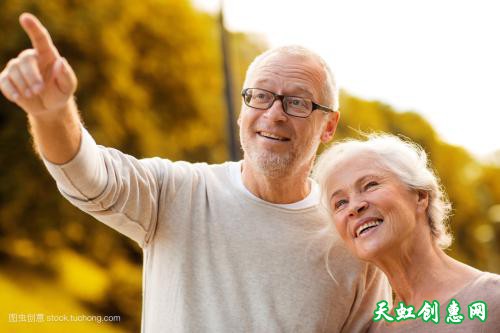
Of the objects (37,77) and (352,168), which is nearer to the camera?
(37,77)

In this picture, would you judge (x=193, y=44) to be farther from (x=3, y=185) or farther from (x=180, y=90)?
(x=3, y=185)

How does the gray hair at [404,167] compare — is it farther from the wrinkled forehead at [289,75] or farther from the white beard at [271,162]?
the wrinkled forehead at [289,75]

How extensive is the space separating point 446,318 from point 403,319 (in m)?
0.19

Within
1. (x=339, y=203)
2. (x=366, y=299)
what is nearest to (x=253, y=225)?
(x=339, y=203)

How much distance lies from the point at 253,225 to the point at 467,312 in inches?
30.9

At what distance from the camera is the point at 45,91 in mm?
1651

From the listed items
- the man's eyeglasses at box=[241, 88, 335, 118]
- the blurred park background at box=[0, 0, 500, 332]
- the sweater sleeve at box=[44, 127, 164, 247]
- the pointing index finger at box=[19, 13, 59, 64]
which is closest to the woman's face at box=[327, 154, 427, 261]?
the man's eyeglasses at box=[241, 88, 335, 118]

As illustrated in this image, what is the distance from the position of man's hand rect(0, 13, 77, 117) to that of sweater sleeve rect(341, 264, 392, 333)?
1.33 metres

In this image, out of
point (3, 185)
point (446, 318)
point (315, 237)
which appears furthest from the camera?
point (3, 185)

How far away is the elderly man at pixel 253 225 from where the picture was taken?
2.18 m

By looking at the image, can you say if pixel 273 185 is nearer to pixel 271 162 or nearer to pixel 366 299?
pixel 271 162

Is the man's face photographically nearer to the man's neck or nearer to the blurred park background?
the man's neck

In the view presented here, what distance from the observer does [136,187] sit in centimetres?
210

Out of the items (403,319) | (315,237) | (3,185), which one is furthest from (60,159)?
(3,185)
